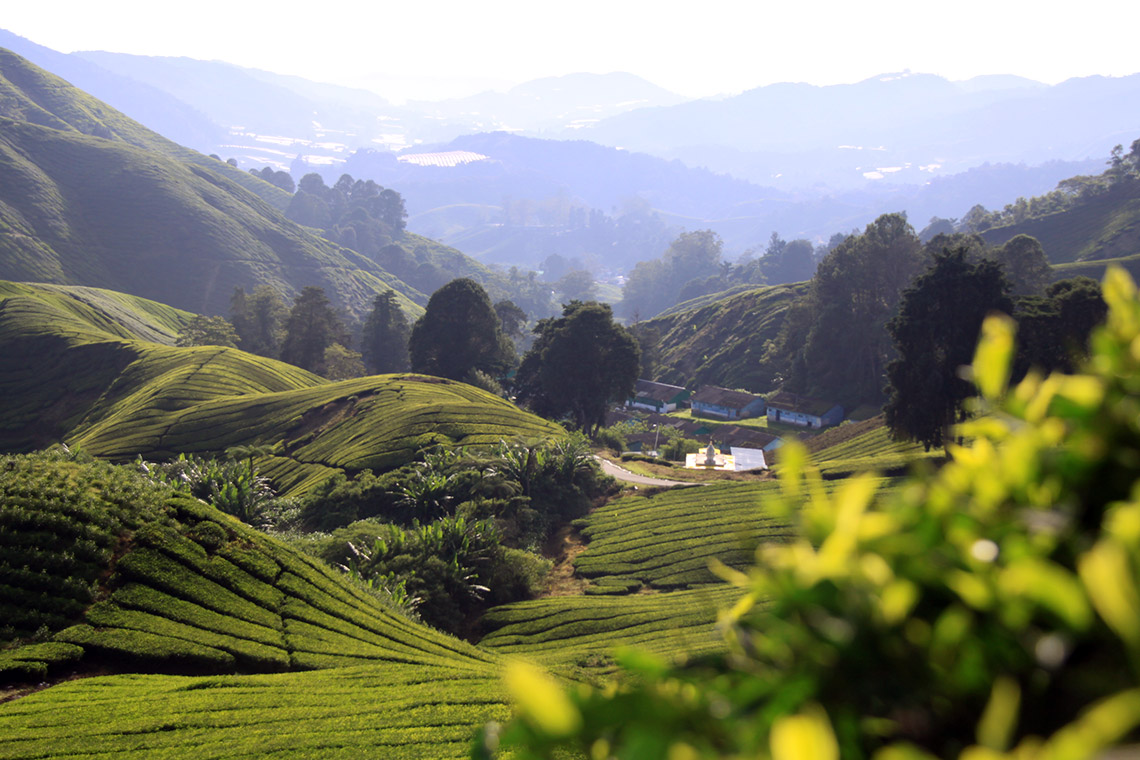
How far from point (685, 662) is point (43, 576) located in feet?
41.9

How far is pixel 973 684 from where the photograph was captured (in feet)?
3.85

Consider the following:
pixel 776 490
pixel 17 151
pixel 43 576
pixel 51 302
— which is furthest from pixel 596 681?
pixel 17 151

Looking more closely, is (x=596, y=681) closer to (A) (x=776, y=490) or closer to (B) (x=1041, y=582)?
(B) (x=1041, y=582)

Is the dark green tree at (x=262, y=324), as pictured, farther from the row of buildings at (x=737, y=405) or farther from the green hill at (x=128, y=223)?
the row of buildings at (x=737, y=405)

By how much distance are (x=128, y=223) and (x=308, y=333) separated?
64.8m

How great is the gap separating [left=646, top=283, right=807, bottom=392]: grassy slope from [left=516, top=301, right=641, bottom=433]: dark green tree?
3768cm

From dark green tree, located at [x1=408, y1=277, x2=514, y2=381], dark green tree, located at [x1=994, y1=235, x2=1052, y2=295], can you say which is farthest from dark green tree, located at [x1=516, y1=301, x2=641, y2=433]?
dark green tree, located at [x1=994, y1=235, x2=1052, y2=295]

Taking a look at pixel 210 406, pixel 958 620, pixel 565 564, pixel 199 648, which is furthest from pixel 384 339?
pixel 958 620

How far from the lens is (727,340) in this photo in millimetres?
87562

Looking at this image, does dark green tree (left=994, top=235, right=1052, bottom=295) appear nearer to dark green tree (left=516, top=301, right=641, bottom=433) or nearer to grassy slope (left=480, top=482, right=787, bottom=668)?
dark green tree (left=516, top=301, right=641, bottom=433)

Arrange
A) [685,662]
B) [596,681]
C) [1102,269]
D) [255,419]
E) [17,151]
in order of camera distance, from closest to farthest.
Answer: [685,662]
[596,681]
[255,419]
[1102,269]
[17,151]

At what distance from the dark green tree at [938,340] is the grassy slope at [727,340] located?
4968 cm

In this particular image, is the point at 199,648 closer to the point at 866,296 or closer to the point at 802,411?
the point at 802,411

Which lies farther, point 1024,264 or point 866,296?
point 866,296
